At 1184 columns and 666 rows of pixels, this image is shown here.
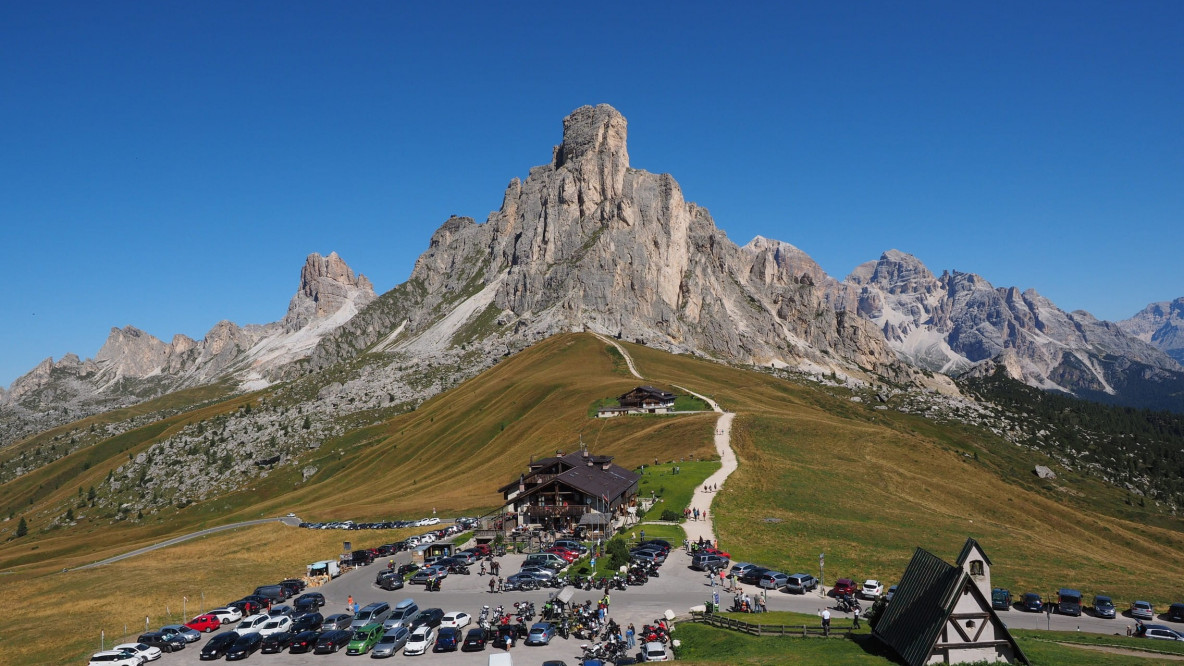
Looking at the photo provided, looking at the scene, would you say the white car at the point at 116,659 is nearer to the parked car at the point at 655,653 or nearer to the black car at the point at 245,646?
the black car at the point at 245,646

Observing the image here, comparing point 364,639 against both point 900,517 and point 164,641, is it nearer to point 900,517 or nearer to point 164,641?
point 164,641

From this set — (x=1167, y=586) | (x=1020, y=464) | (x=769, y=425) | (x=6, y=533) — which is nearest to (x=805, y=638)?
(x=1167, y=586)

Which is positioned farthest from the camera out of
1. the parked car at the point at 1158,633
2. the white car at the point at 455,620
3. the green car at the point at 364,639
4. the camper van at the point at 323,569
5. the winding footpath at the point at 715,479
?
the winding footpath at the point at 715,479

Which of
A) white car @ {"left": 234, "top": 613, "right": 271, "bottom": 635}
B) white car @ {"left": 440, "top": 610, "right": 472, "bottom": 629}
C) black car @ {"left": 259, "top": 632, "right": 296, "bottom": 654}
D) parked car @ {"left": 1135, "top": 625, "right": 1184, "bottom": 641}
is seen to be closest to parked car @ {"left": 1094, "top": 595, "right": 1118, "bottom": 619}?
parked car @ {"left": 1135, "top": 625, "right": 1184, "bottom": 641}

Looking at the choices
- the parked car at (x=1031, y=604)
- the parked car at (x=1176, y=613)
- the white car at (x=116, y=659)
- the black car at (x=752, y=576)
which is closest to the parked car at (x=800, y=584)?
the black car at (x=752, y=576)

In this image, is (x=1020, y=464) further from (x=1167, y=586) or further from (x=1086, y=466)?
(x=1167, y=586)

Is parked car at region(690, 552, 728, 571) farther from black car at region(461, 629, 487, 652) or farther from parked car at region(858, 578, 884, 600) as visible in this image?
black car at region(461, 629, 487, 652)
